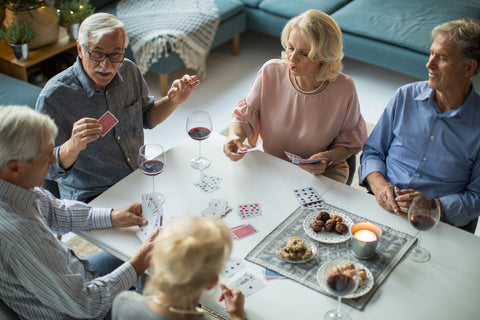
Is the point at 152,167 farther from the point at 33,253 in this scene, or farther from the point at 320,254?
the point at 320,254

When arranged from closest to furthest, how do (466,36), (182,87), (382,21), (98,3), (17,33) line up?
(466,36), (182,87), (17,33), (382,21), (98,3)

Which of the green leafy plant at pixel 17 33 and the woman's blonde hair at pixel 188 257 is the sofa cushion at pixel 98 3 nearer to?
→ the green leafy plant at pixel 17 33

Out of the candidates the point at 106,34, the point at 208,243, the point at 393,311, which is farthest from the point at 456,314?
the point at 106,34

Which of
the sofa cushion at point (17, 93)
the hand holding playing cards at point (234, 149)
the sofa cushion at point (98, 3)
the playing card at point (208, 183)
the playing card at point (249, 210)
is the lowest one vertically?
the sofa cushion at point (17, 93)

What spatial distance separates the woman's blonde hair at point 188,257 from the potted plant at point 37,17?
3126mm

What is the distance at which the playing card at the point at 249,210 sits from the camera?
201 centimetres

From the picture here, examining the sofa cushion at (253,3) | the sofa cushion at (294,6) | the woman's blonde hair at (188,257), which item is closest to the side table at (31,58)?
the sofa cushion at (253,3)

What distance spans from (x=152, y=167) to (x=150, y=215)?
0.19 metres

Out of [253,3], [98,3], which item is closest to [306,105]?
[253,3]

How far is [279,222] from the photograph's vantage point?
6.51ft

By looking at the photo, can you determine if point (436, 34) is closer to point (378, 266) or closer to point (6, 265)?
point (378, 266)

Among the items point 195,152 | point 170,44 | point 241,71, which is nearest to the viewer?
point 195,152

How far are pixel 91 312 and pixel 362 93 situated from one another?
10.9 feet

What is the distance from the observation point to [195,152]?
2355 mm
